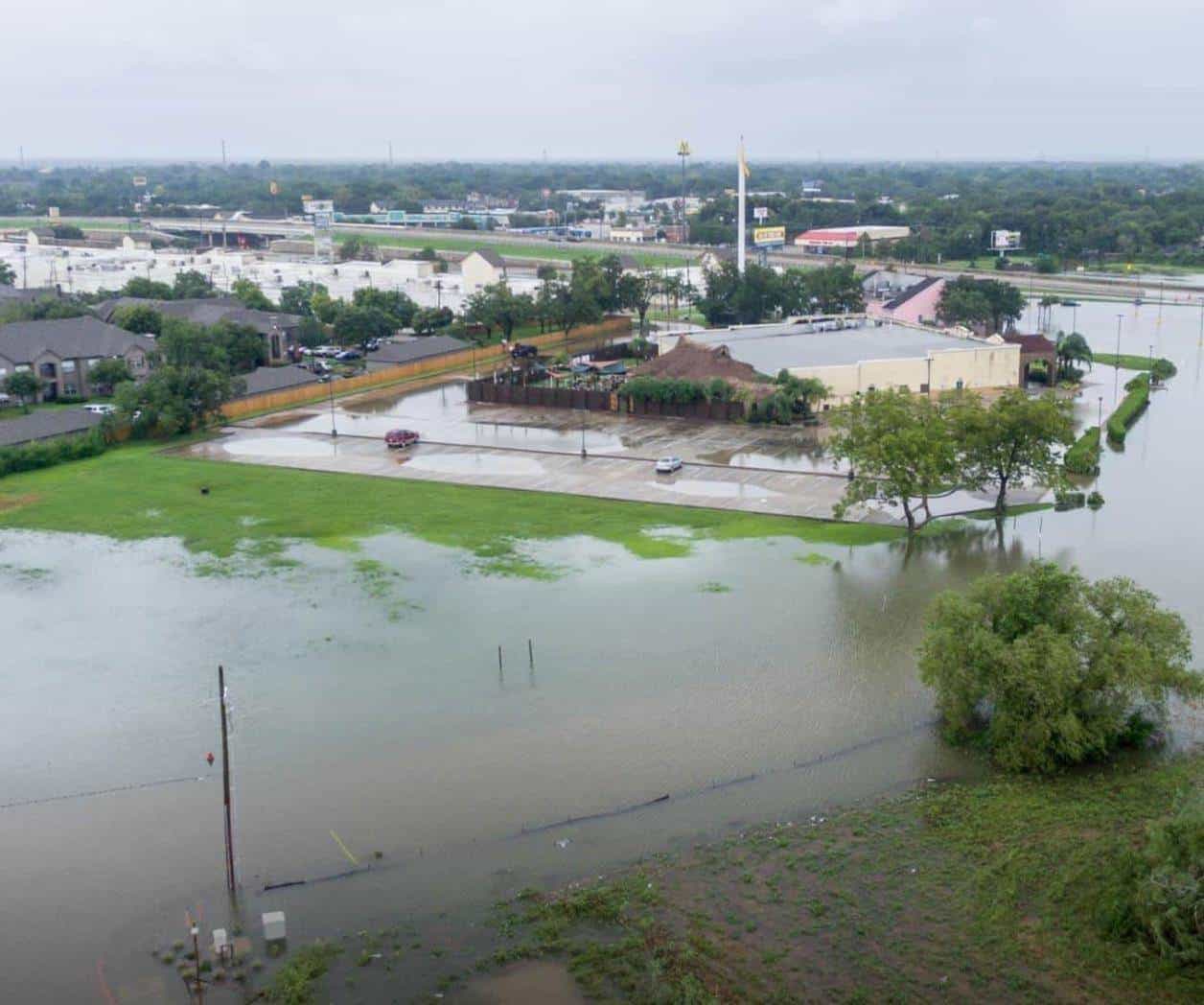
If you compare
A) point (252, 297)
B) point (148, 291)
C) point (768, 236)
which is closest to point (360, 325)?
point (252, 297)

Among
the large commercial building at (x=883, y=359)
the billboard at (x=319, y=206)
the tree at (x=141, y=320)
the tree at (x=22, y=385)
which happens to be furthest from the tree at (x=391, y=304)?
the billboard at (x=319, y=206)

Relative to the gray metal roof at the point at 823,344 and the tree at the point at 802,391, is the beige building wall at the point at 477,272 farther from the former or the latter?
the tree at the point at 802,391

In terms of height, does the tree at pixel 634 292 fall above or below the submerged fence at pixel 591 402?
above

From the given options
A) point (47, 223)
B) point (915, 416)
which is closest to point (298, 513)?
point (915, 416)

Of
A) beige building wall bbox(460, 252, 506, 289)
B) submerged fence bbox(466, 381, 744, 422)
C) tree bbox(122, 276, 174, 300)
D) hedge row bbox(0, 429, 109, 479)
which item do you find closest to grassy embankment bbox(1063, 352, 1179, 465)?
submerged fence bbox(466, 381, 744, 422)

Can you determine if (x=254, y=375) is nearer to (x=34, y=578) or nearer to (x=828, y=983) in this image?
(x=34, y=578)
